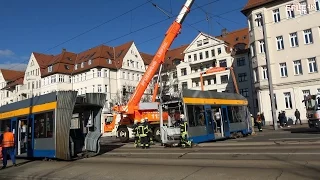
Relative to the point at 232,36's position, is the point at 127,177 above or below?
below

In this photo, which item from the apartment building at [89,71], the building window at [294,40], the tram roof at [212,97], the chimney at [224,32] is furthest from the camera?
the apartment building at [89,71]

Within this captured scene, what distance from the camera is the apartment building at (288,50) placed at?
3688 cm

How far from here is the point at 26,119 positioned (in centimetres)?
1612

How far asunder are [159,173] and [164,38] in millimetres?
14558

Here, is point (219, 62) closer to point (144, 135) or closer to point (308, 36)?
point (308, 36)

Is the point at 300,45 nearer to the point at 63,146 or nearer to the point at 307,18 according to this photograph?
the point at 307,18

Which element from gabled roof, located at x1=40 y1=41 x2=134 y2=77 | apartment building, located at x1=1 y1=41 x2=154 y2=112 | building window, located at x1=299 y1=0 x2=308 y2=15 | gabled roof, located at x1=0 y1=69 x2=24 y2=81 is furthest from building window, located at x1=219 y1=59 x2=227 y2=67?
gabled roof, located at x1=0 y1=69 x2=24 y2=81

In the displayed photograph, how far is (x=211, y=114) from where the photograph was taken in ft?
65.2

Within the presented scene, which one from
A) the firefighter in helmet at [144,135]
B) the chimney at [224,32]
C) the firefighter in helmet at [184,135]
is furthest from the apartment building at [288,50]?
the firefighter in helmet at [184,135]

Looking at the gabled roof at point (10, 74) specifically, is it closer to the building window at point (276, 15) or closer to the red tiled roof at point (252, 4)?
the red tiled roof at point (252, 4)

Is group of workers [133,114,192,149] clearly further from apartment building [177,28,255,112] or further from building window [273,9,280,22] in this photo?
apartment building [177,28,255,112]

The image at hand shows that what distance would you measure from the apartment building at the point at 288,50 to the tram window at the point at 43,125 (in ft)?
91.9

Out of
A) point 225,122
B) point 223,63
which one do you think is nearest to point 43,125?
point 225,122

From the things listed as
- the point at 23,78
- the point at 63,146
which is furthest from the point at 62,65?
the point at 63,146
